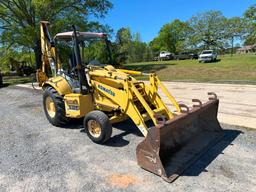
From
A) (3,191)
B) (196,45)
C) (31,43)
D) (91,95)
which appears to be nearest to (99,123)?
(91,95)

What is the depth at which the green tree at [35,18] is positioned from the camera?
61.8ft

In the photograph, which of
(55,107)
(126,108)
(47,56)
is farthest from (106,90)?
(47,56)

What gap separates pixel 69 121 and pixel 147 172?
3227 millimetres

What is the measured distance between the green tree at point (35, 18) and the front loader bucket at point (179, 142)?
17058 millimetres

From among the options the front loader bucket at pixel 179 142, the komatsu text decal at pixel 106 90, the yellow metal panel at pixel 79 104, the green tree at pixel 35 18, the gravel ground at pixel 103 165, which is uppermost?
the green tree at pixel 35 18

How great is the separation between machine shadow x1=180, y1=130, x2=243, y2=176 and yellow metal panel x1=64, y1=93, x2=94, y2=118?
8.45 ft

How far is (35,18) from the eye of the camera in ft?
68.5

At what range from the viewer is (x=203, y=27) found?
51.9m

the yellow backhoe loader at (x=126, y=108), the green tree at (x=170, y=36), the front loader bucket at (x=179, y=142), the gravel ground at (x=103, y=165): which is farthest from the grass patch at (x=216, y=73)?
the green tree at (x=170, y=36)

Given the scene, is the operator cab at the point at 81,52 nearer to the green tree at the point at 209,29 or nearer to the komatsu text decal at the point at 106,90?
the komatsu text decal at the point at 106,90

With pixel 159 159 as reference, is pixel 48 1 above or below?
above

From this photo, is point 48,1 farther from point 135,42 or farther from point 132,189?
point 135,42

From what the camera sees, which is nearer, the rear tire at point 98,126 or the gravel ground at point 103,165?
the gravel ground at point 103,165

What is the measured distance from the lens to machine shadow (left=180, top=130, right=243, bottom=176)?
137 inches
